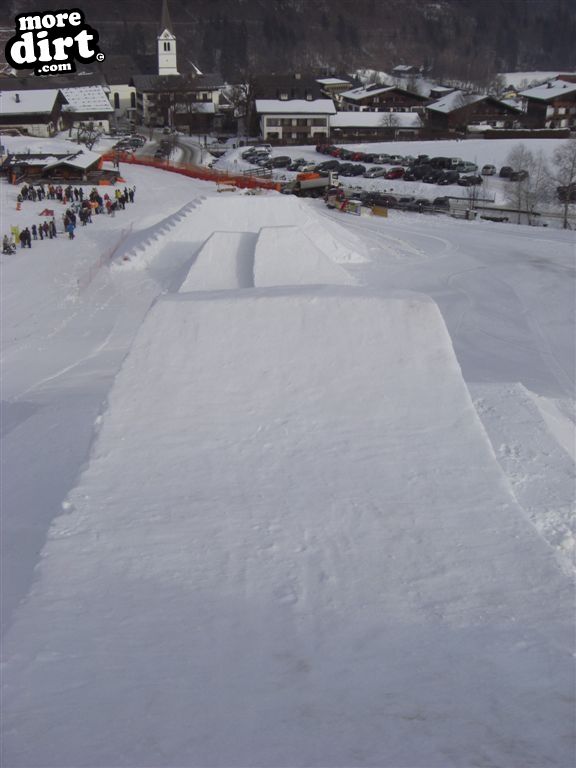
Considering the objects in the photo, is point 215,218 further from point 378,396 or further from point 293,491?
point 293,491

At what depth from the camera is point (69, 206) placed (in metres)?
30.1

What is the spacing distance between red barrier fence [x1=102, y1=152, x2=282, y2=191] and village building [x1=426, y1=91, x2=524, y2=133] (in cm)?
2623

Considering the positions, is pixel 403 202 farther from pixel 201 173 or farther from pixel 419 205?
pixel 201 173

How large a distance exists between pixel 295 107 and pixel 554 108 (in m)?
23.2

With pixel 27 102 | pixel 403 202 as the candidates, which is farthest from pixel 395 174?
pixel 27 102

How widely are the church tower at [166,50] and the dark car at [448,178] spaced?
174 feet

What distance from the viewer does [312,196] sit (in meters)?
34.9

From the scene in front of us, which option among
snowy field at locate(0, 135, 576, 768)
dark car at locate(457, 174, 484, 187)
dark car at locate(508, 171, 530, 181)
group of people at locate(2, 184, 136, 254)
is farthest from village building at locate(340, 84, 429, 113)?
snowy field at locate(0, 135, 576, 768)

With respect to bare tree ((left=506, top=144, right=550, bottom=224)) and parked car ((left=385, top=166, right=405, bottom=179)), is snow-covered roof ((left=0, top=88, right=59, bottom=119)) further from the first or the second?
bare tree ((left=506, top=144, right=550, bottom=224))

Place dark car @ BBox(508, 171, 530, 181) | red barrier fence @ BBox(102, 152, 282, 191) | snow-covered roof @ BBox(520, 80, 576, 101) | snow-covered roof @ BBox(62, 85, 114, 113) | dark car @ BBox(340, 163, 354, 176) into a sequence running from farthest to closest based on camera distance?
1. snow-covered roof @ BBox(520, 80, 576, 101)
2. snow-covered roof @ BBox(62, 85, 114, 113)
3. dark car @ BBox(340, 163, 354, 176)
4. dark car @ BBox(508, 171, 530, 181)
5. red barrier fence @ BBox(102, 152, 282, 191)

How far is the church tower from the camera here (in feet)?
262

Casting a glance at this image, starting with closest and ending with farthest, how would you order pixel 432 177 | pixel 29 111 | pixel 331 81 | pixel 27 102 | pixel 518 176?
pixel 518 176 → pixel 432 177 → pixel 29 111 → pixel 27 102 → pixel 331 81

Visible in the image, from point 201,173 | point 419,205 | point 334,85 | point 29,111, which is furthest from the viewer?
point 334,85

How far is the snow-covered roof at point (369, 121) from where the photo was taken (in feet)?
201
